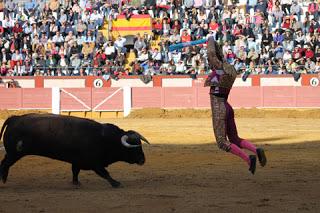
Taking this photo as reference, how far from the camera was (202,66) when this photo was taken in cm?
2397

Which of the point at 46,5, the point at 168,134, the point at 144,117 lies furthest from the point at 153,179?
the point at 46,5

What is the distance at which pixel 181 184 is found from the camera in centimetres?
788

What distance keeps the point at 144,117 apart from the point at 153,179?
14270 millimetres

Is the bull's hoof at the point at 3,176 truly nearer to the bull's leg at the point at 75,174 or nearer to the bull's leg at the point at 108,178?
the bull's leg at the point at 75,174

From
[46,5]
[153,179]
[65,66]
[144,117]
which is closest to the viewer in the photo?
Answer: [153,179]

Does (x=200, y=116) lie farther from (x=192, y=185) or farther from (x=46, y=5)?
(x=192, y=185)

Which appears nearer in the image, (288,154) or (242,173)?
(242,173)

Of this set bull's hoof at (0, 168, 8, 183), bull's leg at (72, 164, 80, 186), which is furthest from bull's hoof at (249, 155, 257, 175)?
bull's hoof at (0, 168, 8, 183)

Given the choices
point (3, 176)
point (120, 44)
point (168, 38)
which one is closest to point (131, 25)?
point (120, 44)

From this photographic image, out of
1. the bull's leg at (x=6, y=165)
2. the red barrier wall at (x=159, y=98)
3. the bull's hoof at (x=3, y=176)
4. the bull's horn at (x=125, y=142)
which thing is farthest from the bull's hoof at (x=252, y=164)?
the red barrier wall at (x=159, y=98)

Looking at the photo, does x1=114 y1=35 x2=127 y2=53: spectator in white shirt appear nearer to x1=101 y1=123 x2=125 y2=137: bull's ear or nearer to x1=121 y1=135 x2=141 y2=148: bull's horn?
x1=101 y1=123 x2=125 y2=137: bull's ear

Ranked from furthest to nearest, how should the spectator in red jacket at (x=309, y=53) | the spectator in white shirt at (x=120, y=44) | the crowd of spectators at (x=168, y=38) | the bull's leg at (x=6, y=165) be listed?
the spectator in white shirt at (x=120, y=44) < the crowd of spectators at (x=168, y=38) < the spectator in red jacket at (x=309, y=53) < the bull's leg at (x=6, y=165)

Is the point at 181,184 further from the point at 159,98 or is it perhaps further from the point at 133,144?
the point at 159,98

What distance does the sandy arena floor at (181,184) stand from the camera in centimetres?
639
